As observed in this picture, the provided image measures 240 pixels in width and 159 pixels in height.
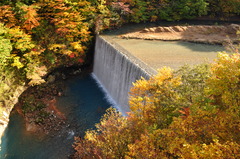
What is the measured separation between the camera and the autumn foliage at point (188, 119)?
7320 millimetres

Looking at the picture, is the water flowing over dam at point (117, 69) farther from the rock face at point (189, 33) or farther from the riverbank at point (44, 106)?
the riverbank at point (44, 106)

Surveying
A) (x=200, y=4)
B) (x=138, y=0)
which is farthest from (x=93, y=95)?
(x=200, y=4)

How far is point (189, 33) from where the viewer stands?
1147 inches

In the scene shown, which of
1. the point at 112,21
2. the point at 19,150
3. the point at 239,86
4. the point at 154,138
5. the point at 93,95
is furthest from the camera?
the point at 112,21

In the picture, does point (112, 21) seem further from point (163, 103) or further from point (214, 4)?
point (163, 103)

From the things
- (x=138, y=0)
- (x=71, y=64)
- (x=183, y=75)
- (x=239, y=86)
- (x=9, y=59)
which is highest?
(x=138, y=0)

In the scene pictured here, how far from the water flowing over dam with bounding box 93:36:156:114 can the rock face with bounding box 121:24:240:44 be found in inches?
184

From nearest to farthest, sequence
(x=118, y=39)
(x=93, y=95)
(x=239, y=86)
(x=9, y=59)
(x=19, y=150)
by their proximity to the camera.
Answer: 1. (x=239, y=86)
2. (x=19, y=150)
3. (x=9, y=59)
4. (x=93, y=95)
5. (x=118, y=39)

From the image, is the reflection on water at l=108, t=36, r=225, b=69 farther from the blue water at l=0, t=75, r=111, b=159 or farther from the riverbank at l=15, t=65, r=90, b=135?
the riverbank at l=15, t=65, r=90, b=135

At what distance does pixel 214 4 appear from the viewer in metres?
33.2

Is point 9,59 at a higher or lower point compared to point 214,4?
lower

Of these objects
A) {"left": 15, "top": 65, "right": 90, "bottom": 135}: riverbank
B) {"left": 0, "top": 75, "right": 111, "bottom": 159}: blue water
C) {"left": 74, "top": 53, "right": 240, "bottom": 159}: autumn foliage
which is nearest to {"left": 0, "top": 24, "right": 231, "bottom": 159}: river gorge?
{"left": 0, "top": 75, "right": 111, "bottom": 159}: blue water

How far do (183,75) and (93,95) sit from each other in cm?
1565

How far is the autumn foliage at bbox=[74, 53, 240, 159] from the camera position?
7.32 m
